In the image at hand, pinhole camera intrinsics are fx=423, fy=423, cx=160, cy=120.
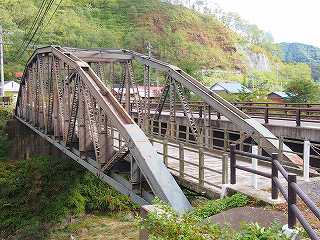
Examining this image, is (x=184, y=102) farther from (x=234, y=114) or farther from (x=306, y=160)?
(x=306, y=160)

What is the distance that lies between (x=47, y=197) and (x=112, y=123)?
10.9 metres

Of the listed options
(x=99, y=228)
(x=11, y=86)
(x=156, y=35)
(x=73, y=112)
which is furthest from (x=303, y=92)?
Answer: (x=156, y=35)

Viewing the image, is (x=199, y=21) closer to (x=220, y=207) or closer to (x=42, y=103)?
(x=42, y=103)

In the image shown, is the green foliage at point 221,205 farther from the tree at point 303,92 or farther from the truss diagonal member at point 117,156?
the tree at point 303,92

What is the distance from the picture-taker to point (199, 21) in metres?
129

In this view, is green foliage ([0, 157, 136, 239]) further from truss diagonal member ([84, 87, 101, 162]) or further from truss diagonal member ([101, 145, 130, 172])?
truss diagonal member ([101, 145, 130, 172])

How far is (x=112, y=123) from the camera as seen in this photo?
10.6 meters

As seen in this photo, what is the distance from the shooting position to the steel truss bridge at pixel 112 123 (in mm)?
9047

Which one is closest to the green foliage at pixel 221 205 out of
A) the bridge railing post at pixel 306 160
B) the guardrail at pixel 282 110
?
the bridge railing post at pixel 306 160

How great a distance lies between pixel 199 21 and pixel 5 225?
11749 centimetres

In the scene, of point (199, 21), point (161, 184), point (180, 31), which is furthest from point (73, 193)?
point (199, 21)

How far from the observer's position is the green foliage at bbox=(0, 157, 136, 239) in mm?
18688

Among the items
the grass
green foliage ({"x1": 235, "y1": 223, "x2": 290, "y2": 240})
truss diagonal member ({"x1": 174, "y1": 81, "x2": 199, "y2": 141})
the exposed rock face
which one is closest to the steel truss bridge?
truss diagonal member ({"x1": 174, "y1": 81, "x2": 199, "y2": 141})

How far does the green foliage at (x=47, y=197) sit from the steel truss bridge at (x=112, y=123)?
2.66m
